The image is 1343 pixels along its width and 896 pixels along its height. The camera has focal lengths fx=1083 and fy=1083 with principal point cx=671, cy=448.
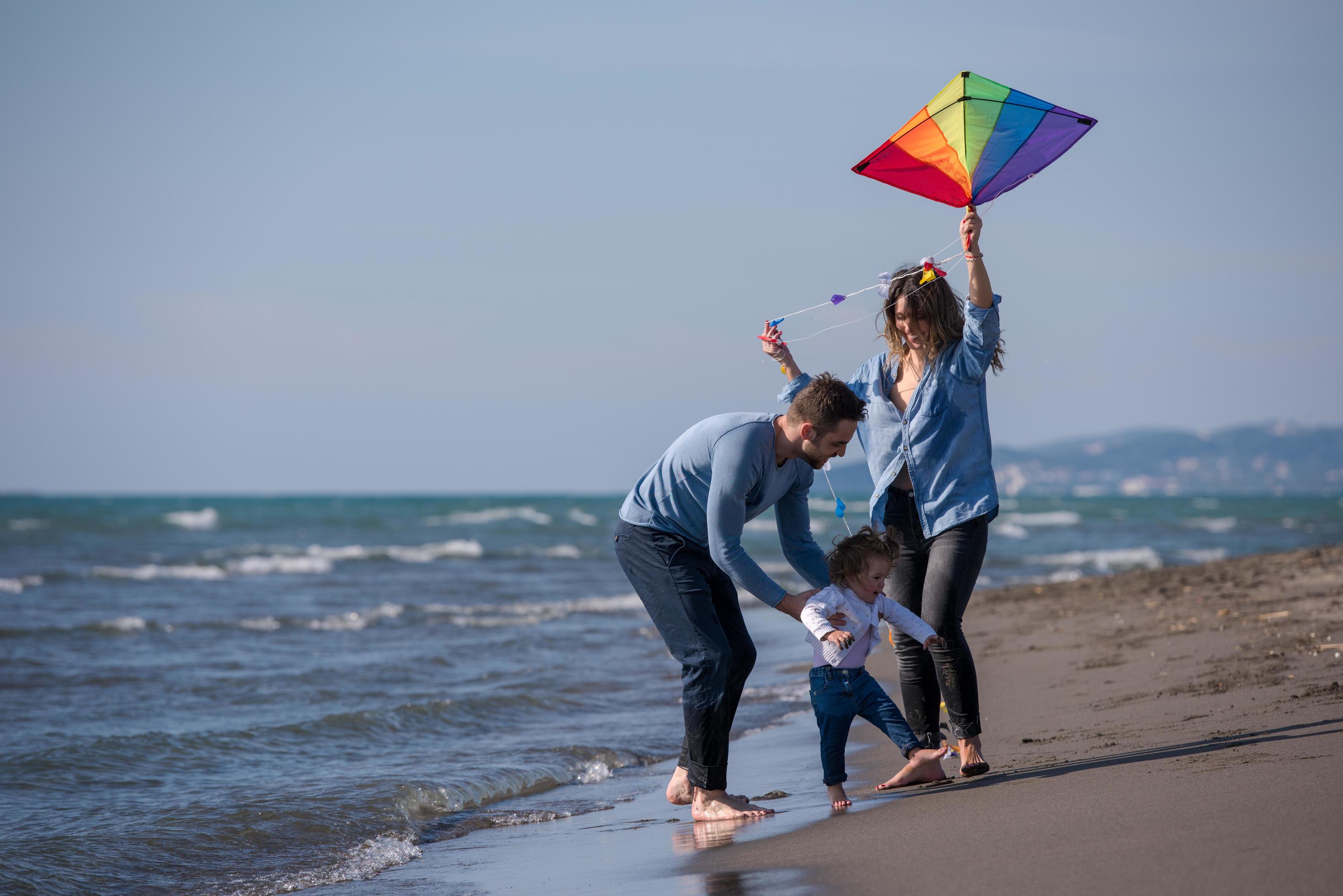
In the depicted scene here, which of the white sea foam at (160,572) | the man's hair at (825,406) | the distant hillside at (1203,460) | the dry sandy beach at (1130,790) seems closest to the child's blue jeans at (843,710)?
the dry sandy beach at (1130,790)

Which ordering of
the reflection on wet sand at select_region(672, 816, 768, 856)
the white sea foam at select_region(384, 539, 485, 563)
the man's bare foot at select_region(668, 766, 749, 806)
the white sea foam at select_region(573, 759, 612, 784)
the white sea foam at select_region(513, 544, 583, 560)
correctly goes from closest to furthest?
1. the reflection on wet sand at select_region(672, 816, 768, 856)
2. the man's bare foot at select_region(668, 766, 749, 806)
3. the white sea foam at select_region(573, 759, 612, 784)
4. the white sea foam at select_region(384, 539, 485, 563)
5. the white sea foam at select_region(513, 544, 583, 560)

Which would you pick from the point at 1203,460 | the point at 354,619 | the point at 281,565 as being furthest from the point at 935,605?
the point at 1203,460

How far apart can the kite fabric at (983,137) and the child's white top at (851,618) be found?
149 cm

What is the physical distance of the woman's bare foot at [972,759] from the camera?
3816mm

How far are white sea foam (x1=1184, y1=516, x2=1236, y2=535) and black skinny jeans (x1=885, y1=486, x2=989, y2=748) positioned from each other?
27.9 m

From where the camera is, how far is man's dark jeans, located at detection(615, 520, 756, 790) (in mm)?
3639

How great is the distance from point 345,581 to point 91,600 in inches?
167

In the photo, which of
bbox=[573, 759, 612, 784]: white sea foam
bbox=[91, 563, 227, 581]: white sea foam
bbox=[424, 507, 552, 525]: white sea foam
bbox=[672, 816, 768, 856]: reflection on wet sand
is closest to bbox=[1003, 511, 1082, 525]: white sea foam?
bbox=[424, 507, 552, 525]: white sea foam

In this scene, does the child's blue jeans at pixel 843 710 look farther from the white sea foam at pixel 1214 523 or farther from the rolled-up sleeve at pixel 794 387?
the white sea foam at pixel 1214 523

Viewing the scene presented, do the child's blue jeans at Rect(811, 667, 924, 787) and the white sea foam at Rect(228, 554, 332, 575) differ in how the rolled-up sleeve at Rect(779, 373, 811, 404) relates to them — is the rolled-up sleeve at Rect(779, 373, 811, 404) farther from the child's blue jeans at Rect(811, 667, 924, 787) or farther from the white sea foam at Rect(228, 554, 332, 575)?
the white sea foam at Rect(228, 554, 332, 575)

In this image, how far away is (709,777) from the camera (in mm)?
3768

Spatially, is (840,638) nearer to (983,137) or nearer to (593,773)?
(983,137)

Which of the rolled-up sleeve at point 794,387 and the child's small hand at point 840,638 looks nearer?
the child's small hand at point 840,638

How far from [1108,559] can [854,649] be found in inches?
729
